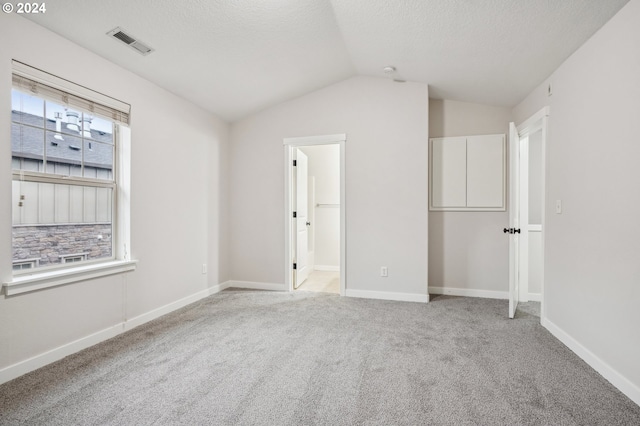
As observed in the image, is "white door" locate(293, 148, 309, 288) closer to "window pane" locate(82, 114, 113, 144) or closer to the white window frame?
the white window frame

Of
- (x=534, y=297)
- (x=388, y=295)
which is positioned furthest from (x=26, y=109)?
(x=534, y=297)

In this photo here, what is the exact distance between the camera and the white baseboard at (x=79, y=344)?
197 centimetres

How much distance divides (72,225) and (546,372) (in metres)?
3.68

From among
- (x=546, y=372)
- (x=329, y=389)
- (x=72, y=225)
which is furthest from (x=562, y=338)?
(x=72, y=225)

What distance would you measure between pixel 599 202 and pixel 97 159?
3906 mm

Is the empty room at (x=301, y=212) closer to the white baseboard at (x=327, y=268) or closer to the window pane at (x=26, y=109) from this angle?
the window pane at (x=26, y=109)

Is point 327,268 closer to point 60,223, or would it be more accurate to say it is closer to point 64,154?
point 60,223

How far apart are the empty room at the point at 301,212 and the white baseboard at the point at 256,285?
0.05 metres

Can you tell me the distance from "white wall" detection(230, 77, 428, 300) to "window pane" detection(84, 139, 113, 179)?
175cm

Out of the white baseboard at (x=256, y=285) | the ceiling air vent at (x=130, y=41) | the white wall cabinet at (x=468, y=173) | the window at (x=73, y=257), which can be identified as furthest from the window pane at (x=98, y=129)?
the white wall cabinet at (x=468, y=173)

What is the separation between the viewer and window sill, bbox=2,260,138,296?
6.52 feet

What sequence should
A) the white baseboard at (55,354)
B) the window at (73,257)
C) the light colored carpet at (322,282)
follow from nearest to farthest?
the white baseboard at (55,354), the window at (73,257), the light colored carpet at (322,282)

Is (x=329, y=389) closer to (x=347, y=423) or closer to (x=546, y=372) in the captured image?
(x=347, y=423)

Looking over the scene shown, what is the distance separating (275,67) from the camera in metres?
3.30
